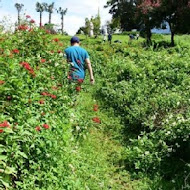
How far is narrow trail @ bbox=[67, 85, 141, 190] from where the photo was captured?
180 inches

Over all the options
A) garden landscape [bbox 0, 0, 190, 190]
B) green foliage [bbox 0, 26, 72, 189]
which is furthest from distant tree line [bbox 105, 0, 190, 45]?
green foliage [bbox 0, 26, 72, 189]

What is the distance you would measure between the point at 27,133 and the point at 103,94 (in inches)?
233

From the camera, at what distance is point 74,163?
14.6 ft

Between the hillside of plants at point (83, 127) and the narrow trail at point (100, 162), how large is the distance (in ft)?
0.05

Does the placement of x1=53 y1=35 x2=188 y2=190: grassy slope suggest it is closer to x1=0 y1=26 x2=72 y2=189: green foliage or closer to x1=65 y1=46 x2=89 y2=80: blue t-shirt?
x1=0 y1=26 x2=72 y2=189: green foliage

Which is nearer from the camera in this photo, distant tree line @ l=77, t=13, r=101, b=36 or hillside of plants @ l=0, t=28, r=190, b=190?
hillside of plants @ l=0, t=28, r=190, b=190

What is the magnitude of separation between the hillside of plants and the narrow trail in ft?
0.05

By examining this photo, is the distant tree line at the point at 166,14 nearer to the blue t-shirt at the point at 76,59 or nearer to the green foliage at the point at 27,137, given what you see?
the blue t-shirt at the point at 76,59

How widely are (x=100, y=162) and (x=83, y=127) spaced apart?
2.09 feet

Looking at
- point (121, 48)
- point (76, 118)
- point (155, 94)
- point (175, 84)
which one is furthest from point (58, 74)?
point (121, 48)

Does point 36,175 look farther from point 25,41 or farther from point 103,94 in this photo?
point 103,94

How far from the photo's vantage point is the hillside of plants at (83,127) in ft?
11.1

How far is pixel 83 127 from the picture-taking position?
18.5ft

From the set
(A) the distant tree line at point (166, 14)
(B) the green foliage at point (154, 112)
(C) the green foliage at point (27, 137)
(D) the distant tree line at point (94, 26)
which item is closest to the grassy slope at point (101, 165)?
(B) the green foliage at point (154, 112)
